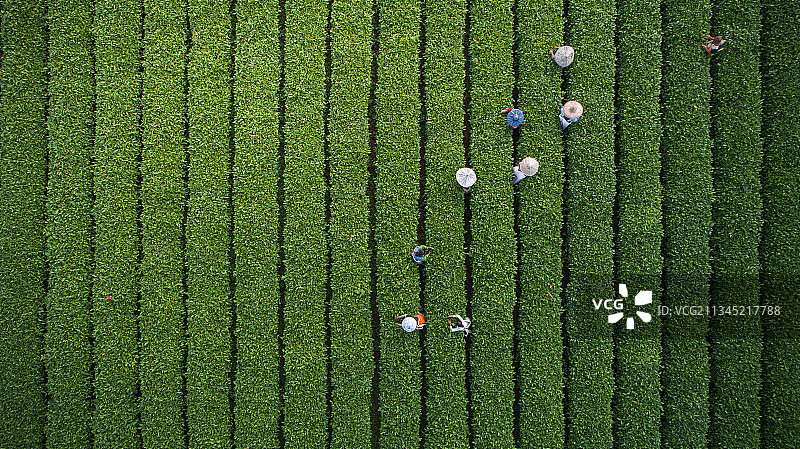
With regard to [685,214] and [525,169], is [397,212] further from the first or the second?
[685,214]

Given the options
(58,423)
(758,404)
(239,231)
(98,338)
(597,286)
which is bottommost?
(58,423)

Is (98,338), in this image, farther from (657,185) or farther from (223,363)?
(657,185)

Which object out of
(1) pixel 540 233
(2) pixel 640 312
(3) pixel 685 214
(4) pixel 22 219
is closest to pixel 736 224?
(3) pixel 685 214

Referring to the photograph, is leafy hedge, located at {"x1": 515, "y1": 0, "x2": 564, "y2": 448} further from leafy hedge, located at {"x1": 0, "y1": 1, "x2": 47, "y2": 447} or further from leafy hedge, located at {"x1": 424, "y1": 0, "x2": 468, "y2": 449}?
leafy hedge, located at {"x1": 0, "y1": 1, "x2": 47, "y2": 447}

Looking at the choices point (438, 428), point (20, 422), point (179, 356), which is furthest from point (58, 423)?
point (438, 428)

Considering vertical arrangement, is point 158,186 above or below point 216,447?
above

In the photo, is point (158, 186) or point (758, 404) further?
point (158, 186)
